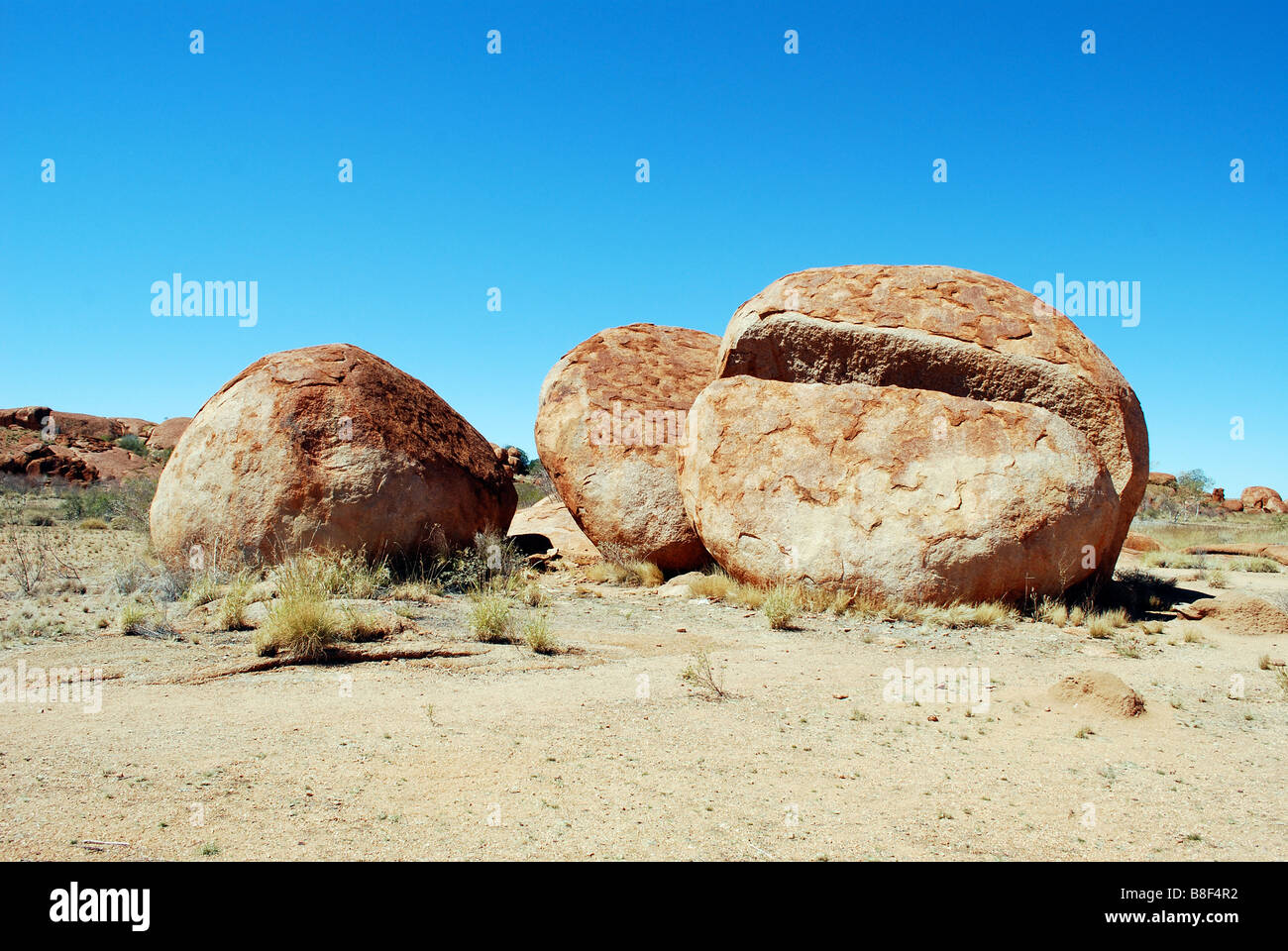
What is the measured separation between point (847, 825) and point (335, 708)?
10.2 feet

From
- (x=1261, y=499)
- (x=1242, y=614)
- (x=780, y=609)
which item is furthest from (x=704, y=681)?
(x=1261, y=499)

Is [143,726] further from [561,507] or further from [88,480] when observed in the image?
[88,480]

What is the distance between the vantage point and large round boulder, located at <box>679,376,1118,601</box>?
26.7 feet

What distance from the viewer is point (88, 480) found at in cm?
2889

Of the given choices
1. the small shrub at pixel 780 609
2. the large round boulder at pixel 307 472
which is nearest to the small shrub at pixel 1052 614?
the small shrub at pixel 780 609

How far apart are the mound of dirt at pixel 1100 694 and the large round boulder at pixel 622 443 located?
536cm

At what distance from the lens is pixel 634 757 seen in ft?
14.8

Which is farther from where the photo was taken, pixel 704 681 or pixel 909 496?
pixel 909 496

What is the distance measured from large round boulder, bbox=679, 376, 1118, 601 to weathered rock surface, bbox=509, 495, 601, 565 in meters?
3.44

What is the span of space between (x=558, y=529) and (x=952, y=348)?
729 cm

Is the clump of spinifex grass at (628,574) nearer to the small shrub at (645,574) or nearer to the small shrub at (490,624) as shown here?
the small shrub at (645,574)

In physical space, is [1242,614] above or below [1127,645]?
above

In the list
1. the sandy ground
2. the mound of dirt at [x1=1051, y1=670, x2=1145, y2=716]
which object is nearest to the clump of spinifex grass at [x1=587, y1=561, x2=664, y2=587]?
the sandy ground

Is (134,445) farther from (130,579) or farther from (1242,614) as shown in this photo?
(1242,614)
